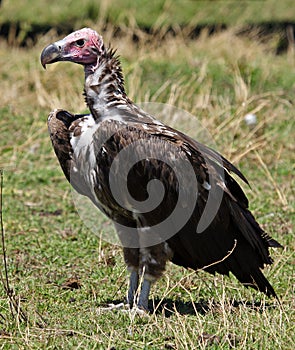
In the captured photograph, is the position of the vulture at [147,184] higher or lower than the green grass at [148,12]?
higher

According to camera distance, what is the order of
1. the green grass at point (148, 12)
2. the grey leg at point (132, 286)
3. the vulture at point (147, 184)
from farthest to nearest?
1. the green grass at point (148, 12)
2. the grey leg at point (132, 286)
3. the vulture at point (147, 184)

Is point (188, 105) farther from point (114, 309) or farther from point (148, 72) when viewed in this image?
point (114, 309)

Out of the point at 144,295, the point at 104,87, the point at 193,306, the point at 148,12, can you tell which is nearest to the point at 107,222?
the point at 144,295

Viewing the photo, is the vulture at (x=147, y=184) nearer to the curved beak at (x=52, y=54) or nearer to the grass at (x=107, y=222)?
the curved beak at (x=52, y=54)

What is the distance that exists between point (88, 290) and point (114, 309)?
56 centimetres

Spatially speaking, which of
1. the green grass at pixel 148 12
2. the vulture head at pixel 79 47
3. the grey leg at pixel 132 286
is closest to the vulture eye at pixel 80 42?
the vulture head at pixel 79 47

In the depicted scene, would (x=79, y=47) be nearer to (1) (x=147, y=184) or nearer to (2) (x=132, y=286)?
(1) (x=147, y=184)

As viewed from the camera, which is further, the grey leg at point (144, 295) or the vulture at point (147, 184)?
the grey leg at point (144, 295)

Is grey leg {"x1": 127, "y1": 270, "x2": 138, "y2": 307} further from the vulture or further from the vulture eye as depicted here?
the vulture eye

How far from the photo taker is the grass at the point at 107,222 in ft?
14.0

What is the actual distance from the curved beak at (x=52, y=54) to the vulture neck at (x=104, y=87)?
0.20m

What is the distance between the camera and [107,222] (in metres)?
7.02

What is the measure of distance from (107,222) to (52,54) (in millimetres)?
2363

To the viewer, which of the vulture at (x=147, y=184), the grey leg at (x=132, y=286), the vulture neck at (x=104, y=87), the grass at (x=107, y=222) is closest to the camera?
the grass at (x=107, y=222)
